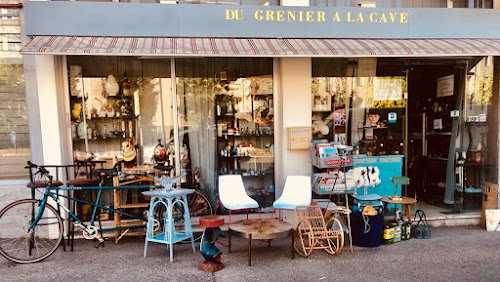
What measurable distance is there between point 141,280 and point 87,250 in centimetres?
151

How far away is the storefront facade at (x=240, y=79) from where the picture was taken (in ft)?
17.2

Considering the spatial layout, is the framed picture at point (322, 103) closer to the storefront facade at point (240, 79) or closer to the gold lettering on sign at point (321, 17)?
the storefront facade at point (240, 79)

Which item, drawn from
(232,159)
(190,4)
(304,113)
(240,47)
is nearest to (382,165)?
(304,113)

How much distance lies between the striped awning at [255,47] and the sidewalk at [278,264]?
9.31ft

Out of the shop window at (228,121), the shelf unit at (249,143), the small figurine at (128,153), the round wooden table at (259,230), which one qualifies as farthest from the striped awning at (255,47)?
the round wooden table at (259,230)

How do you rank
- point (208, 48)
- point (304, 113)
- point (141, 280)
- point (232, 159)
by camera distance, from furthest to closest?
point (232, 159)
point (304, 113)
point (208, 48)
point (141, 280)

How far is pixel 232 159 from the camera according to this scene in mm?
6480

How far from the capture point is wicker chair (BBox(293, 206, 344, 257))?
4.76m

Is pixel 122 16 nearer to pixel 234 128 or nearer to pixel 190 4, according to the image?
pixel 190 4

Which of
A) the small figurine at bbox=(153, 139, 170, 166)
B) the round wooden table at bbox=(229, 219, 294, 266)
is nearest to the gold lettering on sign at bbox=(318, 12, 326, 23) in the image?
the round wooden table at bbox=(229, 219, 294, 266)

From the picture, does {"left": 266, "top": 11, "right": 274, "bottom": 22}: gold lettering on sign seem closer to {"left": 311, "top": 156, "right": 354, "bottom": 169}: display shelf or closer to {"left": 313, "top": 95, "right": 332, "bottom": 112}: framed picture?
{"left": 313, "top": 95, "right": 332, "bottom": 112}: framed picture

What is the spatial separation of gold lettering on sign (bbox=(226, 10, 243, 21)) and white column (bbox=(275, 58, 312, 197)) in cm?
102

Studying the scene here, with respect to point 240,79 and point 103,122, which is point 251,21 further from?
point 103,122

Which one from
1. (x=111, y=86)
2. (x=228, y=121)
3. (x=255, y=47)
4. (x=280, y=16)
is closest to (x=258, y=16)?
(x=280, y=16)
